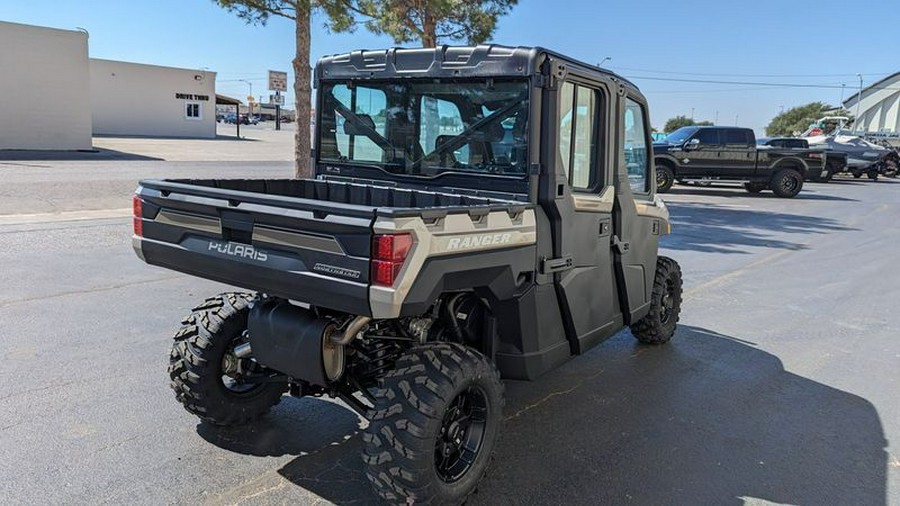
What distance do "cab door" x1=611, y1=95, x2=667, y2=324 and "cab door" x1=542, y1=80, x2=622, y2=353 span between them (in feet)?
0.45

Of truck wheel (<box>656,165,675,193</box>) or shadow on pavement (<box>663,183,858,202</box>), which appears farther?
shadow on pavement (<box>663,183,858,202</box>)

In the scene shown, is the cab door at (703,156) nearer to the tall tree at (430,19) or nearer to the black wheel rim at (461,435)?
the tall tree at (430,19)

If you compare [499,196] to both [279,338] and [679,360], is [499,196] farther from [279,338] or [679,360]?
[679,360]

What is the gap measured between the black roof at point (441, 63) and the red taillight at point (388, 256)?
142 cm

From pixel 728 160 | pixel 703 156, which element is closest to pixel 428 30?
pixel 703 156

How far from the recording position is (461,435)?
129 inches

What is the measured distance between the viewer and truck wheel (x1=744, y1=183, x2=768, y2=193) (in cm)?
2323

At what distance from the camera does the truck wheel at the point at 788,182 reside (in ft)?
72.7

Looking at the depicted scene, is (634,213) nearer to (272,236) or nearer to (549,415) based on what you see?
(549,415)

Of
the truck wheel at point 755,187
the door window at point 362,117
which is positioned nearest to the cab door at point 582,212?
the door window at point 362,117

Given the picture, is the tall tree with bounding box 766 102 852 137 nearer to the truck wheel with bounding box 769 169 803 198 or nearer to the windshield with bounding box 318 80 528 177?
the truck wheel with bounding box 769 169 803 198

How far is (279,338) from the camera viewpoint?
3.17m

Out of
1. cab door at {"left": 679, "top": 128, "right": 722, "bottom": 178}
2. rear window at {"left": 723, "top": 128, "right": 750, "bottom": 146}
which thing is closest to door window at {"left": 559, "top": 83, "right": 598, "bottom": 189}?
cab door at {"left": 679, "top": 128, "right": 722, "bottom": 178}

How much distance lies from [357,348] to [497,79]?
1671mm
